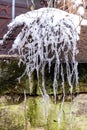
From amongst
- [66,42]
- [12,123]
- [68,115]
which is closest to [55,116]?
[68,115]

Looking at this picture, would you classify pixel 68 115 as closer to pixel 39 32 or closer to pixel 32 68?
pixel 32 68

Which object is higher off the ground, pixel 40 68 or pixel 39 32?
pixel 39 32

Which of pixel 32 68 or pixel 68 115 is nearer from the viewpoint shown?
pixel 32 68

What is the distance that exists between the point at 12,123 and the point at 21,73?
0.29 metres

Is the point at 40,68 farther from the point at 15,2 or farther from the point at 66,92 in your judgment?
the point at 15,2

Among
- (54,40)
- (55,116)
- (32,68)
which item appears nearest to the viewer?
(54,40)

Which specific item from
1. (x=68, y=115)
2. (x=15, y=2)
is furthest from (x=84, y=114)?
(x=15, y=2)

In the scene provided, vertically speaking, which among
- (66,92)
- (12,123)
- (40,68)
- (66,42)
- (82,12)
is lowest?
(12,123)

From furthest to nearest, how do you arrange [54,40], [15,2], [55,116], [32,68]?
[15,2] → [55,116] → [32,68] → [54,40]

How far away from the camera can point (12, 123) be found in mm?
2133

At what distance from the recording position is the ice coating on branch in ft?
6.26

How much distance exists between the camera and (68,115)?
2227mm

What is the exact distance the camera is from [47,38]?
6.29ft

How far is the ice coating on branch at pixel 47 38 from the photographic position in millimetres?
1909
